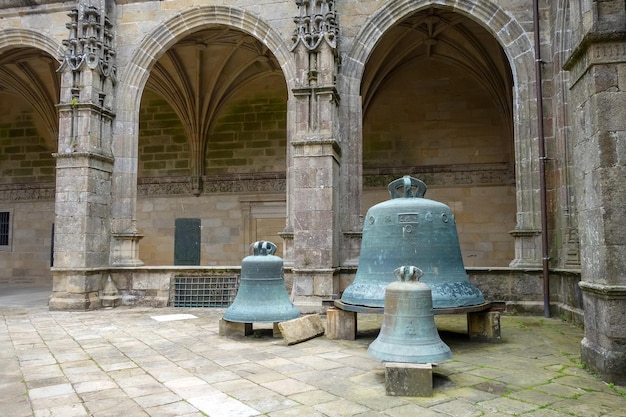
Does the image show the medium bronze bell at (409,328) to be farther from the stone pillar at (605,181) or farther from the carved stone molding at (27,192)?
the carved stone molding at (27,192)

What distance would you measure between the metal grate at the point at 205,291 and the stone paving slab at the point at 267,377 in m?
2.47

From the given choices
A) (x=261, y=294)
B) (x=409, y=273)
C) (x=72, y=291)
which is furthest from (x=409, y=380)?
(x=72, y=291)

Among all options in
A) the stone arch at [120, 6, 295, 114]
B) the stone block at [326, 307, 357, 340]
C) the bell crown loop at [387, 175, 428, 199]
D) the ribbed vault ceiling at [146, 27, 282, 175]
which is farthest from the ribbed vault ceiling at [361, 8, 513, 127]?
the stone block at [326, 307, 357, 340]

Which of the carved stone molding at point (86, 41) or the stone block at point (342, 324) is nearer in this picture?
the stone block at point (342, 324)

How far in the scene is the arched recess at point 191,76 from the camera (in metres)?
9.46

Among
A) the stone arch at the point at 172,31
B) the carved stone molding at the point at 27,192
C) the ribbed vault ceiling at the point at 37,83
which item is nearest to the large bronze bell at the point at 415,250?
the stone arch at the point at 172,31

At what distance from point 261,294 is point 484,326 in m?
2.56

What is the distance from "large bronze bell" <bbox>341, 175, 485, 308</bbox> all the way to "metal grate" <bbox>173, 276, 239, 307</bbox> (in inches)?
171

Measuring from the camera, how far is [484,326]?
5.61 m

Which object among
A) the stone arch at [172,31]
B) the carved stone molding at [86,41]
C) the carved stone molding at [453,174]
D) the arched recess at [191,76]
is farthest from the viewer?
the carved stone molding at [453,174]

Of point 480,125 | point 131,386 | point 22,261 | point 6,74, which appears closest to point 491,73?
point 480,125

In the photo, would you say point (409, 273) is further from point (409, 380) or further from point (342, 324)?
point (342, 324)

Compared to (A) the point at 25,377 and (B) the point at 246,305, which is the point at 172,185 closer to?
(B) the point at 246,305

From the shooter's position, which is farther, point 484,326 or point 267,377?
point 484,326
